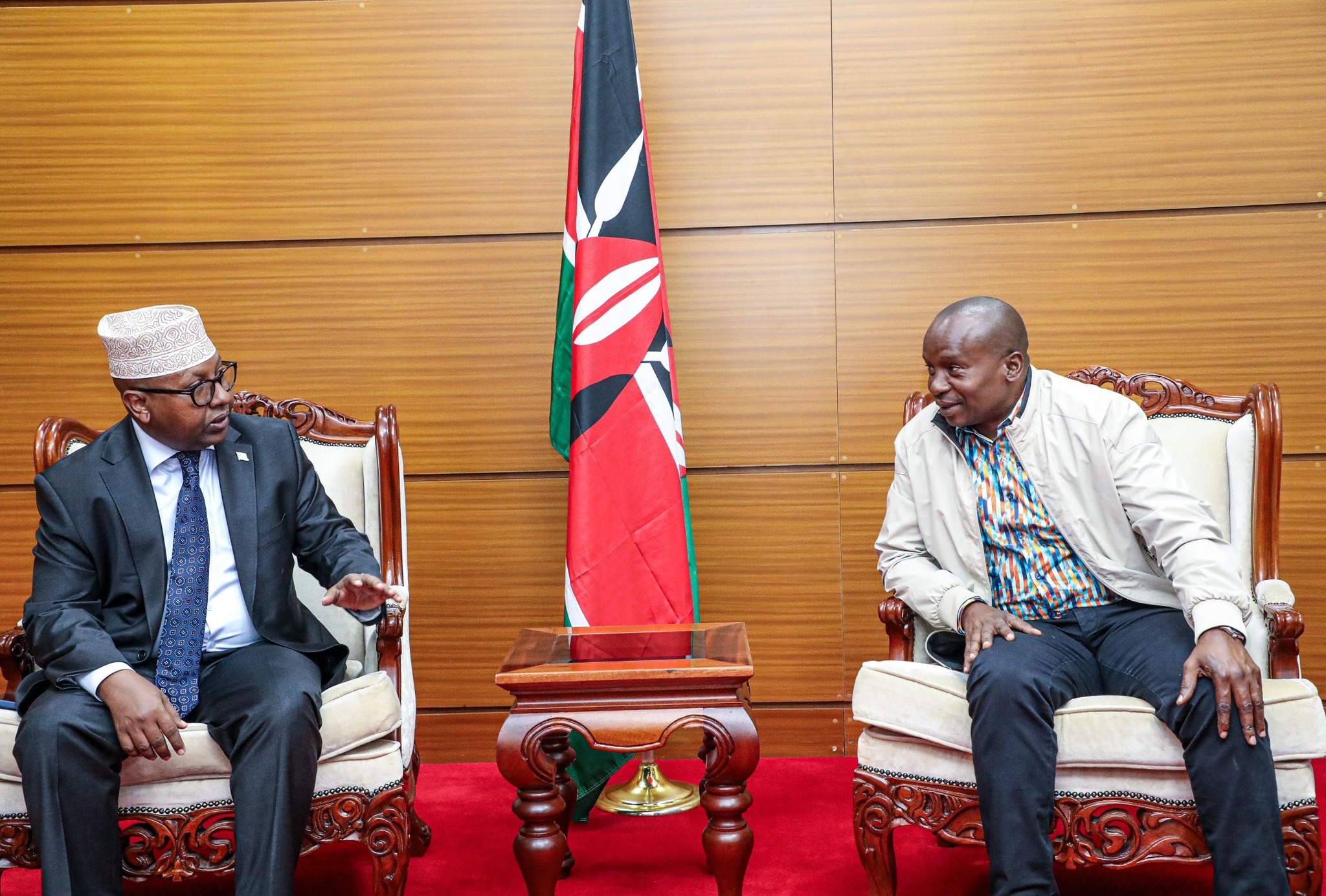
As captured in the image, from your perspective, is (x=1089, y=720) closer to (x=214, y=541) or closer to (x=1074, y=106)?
(x=214, y=541)

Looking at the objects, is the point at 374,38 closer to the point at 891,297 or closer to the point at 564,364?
the point at 564,364

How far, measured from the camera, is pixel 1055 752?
2.17 m

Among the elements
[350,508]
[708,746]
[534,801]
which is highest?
[350,508]

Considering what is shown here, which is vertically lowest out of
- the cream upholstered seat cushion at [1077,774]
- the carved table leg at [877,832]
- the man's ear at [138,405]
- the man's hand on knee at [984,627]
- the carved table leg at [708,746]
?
the carved table leg at [877,832]

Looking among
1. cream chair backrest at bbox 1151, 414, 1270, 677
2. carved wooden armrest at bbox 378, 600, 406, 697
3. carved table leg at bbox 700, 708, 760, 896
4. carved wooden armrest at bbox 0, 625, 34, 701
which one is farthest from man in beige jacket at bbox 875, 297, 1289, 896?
carved wooden armrest at bbox 0, 625, 34, 701

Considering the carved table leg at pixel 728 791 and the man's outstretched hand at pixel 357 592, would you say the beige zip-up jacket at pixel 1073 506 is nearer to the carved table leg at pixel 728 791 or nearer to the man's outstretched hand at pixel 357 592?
the carved table leg at pixel 728 791

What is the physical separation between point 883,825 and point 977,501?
783 millimetres

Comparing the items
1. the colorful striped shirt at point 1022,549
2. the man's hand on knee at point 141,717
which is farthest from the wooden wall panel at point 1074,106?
the man's hand on knee at point 141,717

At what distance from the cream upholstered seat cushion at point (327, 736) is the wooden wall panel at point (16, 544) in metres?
1.60

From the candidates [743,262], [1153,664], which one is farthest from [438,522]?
[1153,664]

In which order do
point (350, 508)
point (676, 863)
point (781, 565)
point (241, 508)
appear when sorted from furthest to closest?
point (781, 565) < point (350, 508) < point (676, 863) < point (241, 508)

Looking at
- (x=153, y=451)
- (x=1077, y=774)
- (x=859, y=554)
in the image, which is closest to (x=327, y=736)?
(x=153, y=451)

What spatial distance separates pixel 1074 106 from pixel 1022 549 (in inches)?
66.6

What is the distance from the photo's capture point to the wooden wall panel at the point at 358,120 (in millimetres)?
3551
